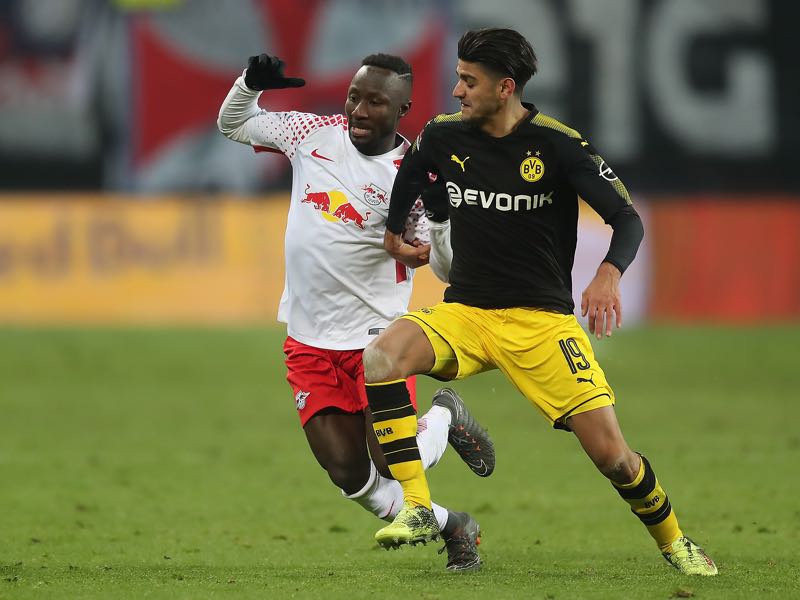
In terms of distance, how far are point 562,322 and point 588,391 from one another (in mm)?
396

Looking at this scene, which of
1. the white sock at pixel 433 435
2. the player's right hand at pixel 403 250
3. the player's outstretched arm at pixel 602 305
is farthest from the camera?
the player's right hand at pixel 403 250

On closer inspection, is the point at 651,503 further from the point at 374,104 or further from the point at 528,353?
the point at 374,104

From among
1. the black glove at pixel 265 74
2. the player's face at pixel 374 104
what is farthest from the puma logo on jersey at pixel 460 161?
the black glove at pixel 265 74

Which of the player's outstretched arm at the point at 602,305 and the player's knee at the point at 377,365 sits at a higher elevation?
the player's outstretched arm at the point at 602,305

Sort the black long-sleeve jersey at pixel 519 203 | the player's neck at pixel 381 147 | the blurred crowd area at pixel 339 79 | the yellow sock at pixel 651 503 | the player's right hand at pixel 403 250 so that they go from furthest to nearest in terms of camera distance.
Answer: the blurred crowd area at pixel 339 79 < the player's neck at pixel 381 147 < the player's right hand at pixel 403 250 < the yellow sock at pixel 651 503 < the black long-sleeve jersey at pixel 519 203

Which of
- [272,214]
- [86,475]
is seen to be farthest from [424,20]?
[86,475]

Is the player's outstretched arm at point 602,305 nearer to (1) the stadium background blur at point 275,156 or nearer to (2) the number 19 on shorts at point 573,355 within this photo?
(2) the number 19 on shorts at point 573,355

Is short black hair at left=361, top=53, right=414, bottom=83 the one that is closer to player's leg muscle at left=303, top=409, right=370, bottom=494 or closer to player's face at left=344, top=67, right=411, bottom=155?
player's face at left=344, top=67, right=411, bottom=155

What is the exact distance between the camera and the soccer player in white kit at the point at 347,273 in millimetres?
7605

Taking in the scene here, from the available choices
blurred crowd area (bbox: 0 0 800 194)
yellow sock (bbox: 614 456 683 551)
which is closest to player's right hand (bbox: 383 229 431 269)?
yellow sock (bbox: 614 456 683 551)

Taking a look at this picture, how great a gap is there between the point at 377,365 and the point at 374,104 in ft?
4.92

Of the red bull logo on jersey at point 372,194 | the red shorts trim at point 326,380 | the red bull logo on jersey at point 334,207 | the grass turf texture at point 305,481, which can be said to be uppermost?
the red bull logo on jersey at point 372,194

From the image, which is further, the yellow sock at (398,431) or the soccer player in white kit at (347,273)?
the soccer player in white kit at (347,273)

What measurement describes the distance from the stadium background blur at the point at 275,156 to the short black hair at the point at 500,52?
12.9 m
